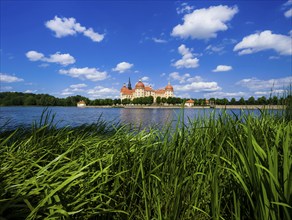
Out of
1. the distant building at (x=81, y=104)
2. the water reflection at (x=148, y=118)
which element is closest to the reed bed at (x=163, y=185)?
the water reflection at (x=148, y=118)

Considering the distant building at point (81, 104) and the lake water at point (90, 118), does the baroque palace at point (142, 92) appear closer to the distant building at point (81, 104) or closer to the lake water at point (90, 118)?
the distant building at point (81, 104)

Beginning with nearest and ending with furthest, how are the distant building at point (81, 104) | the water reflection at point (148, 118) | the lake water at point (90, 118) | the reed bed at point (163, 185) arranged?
the reed bed at point (163, 185)
the water reflection at point (148, 118)
the lake water at point (90, 118)
the distant building at point (81, 104)

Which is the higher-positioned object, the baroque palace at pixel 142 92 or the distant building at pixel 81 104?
the baroque palace at pixel 142 92

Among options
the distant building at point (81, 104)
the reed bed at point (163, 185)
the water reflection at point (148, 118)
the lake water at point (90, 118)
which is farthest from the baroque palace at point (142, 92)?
the reed bed at point (163, 185)

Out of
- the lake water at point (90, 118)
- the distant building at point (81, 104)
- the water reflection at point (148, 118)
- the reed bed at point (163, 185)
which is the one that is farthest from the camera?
the distant building at point (81, 104)

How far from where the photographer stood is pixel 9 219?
1317mm

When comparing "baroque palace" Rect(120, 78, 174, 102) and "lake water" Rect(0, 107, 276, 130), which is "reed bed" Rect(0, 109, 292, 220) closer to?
"lake water" Rect(0, 107, 276, 130)

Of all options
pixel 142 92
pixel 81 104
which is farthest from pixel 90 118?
pixel 81 104

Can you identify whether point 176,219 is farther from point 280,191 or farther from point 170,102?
point 170,102

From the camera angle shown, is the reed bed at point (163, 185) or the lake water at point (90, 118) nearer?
the reed bed at point (163, 185)

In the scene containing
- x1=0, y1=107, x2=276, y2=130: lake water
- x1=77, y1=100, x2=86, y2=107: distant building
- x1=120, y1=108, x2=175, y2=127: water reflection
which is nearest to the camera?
x1=120, y1=108, x2=175, y2=127: water reflection

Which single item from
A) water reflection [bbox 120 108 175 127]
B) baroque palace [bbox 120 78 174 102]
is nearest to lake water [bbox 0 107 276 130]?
water reflection [bbox 120 108 175 127]

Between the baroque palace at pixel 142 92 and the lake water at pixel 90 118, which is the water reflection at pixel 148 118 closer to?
the lake water at pixel 90 118

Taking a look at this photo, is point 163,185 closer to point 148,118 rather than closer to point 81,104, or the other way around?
point 148,118
